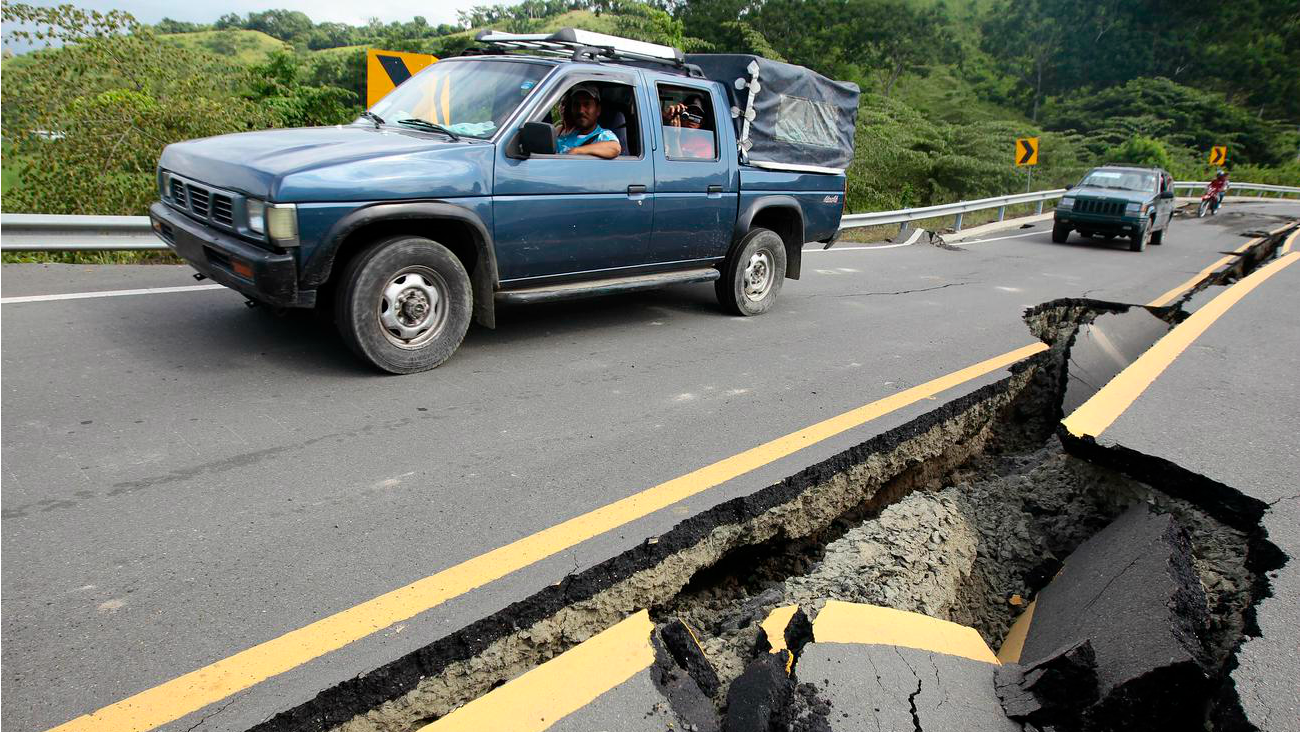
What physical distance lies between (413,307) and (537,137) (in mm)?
1274

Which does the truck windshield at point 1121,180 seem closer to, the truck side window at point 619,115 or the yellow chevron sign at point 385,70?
the truck side window at point 619,115

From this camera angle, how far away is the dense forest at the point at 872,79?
792cm

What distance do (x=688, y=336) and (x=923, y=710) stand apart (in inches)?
158

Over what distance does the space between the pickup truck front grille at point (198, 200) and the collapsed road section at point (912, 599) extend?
10.4 ft

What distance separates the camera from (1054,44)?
59031mm

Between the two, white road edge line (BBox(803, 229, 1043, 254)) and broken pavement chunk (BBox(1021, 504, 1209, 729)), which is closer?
broken pavement chunk (BBox(1021, 504, 1209, 729))

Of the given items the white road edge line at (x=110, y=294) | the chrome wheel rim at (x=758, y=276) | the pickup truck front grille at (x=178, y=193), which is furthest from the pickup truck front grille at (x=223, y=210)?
the chrome wheel rim at (x=758, y=276)

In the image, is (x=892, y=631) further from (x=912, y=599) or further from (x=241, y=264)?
(x=241, y=264)

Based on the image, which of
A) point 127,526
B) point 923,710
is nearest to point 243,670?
point 127,526

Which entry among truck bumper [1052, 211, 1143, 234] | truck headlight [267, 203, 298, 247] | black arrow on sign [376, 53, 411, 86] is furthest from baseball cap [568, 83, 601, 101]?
truck bumper [1052, 211, 1143, 234]

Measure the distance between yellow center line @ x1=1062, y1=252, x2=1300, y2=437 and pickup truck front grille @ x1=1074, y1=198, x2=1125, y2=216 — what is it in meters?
6.07

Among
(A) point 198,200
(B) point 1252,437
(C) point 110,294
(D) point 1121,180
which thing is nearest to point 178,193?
(A) point 198,200

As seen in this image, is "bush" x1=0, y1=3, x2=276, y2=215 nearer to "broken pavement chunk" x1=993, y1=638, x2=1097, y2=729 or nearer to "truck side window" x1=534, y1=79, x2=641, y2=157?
"truck side window" x1=534, y1=79, x2=641, y2=157

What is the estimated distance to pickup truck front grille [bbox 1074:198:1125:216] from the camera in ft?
49.0
